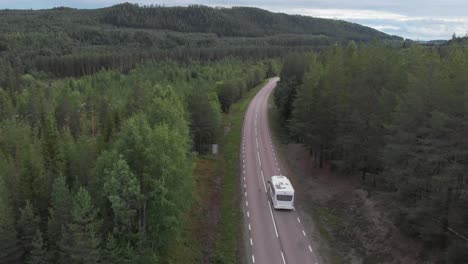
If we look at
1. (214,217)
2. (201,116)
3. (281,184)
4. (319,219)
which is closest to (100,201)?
(214,217)

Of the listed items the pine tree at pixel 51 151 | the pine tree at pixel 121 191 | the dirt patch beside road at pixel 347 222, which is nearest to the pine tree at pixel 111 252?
the pine tree at pixel 121 191

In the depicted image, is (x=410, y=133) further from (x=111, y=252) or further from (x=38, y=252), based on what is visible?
(x=38, y=252)

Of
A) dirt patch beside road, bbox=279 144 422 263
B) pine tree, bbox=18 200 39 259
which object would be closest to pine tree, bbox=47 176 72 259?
pine tree, bbox=18 200 39 259

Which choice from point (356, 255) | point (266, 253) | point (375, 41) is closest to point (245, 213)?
point (266, 253)

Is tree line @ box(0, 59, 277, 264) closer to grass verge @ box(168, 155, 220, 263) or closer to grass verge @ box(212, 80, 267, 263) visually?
grass verge @ box(168, 155, 220, 263)

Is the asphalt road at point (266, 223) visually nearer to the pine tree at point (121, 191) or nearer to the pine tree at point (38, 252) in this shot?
the pine tree at point (121, 191)

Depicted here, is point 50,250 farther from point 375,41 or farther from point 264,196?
point 375,41

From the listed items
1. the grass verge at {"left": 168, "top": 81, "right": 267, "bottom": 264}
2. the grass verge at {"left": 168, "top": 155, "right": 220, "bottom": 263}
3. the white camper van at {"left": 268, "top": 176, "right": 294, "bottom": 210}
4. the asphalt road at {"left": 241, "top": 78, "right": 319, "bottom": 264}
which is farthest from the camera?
the white camper van at {"left": 268, "top": 176, "right": 294, "bottom": 210}
